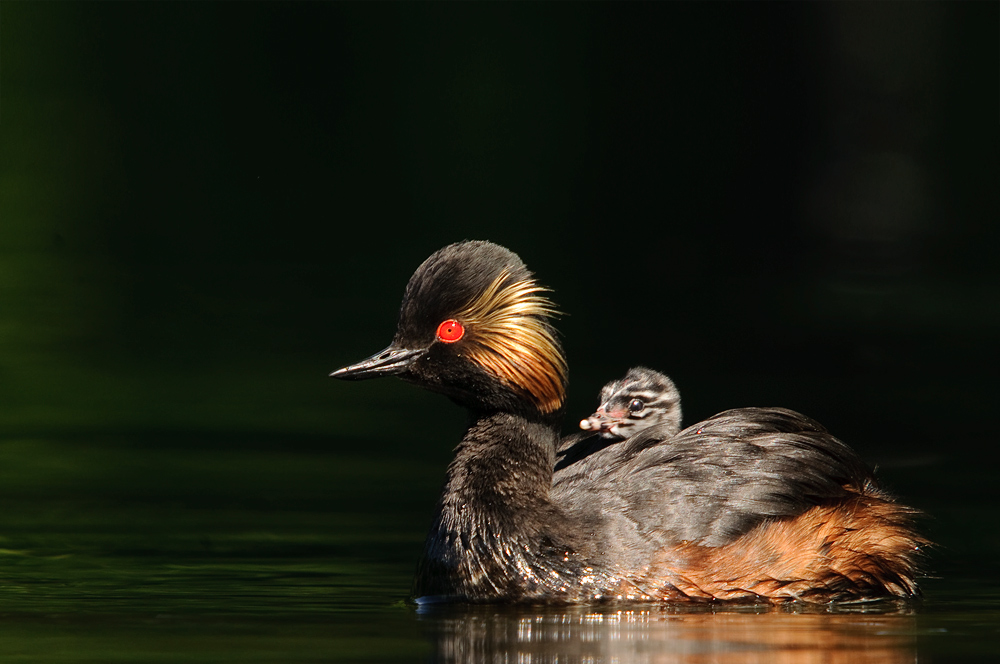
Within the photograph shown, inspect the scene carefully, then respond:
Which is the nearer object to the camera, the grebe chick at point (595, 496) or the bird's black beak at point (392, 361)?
the grebe chick at point (595, 496)

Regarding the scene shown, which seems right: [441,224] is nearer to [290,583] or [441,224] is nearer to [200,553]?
[200,553]

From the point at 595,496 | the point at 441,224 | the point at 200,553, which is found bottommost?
the point at 200,553

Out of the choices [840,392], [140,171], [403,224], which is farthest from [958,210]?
[140,171]

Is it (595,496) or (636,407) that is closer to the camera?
(595,496)

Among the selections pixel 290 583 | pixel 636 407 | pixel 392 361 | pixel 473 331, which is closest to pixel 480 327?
pixel 473 331

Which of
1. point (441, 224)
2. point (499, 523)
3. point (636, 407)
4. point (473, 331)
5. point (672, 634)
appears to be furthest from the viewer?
point (441, 224)

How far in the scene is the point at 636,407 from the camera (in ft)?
30.1

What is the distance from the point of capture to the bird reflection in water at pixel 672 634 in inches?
265

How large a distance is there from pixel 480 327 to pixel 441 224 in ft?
40.8

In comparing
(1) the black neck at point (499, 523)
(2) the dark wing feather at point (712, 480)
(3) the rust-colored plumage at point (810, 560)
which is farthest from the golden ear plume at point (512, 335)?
(3) the rust-colored plumage at point (810, 560)

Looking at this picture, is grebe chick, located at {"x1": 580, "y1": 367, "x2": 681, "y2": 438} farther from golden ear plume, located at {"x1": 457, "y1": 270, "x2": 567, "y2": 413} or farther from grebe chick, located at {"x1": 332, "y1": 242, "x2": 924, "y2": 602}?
golden ear plume, located at {"x1": 457, "y1": 270, "x2": 567, "y2": 413}

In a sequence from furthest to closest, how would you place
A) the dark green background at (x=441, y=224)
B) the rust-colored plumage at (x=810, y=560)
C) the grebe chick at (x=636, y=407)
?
the dark green background at (x=441, y=224), the grebe chick at (x=636, y=407), the rust-colored plumage at (x=810, y=560)

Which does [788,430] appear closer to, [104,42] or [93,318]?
[93,318]

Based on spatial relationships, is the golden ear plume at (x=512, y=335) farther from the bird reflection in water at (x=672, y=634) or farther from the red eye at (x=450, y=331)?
the bird reflection in water at (x=672, y=634)
